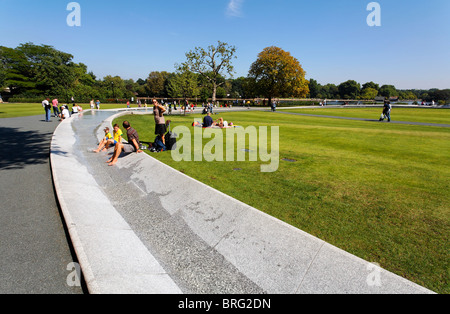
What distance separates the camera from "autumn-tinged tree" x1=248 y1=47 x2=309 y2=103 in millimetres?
65375

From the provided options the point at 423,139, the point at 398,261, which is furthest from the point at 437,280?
the point at 423,139

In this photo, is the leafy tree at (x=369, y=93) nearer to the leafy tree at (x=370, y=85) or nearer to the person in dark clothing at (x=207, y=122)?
the leafy tree at (x=370, y=85)

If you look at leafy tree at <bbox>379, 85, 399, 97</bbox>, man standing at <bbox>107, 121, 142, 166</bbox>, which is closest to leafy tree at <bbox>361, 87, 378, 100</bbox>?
leafy tree at <bbox>379, 85, 399, 97</bbox>

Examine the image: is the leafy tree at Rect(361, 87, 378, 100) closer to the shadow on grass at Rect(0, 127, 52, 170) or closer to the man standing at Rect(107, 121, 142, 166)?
the man standing at Rect(107, 121, 142, 166)

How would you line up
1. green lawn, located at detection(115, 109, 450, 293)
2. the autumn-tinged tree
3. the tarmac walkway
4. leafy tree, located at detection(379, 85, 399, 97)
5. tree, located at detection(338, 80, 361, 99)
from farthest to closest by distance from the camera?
1. leafy tree, located at detection(379, 85, 399, 97)
2. tree, located at detection(338, 80, 361, 99)
3. the autumn-tinged tree
4. green lawn, located at detection(115, 109, 450, 293)
5. the tarmac walkway

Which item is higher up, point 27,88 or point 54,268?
point 27,88

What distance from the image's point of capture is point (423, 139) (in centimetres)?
1443

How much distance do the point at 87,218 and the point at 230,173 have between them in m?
4.69

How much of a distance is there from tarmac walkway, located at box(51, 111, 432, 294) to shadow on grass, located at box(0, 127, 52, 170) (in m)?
4.39

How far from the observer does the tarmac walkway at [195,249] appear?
11.7ft

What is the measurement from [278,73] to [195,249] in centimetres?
6861

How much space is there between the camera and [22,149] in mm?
11594
